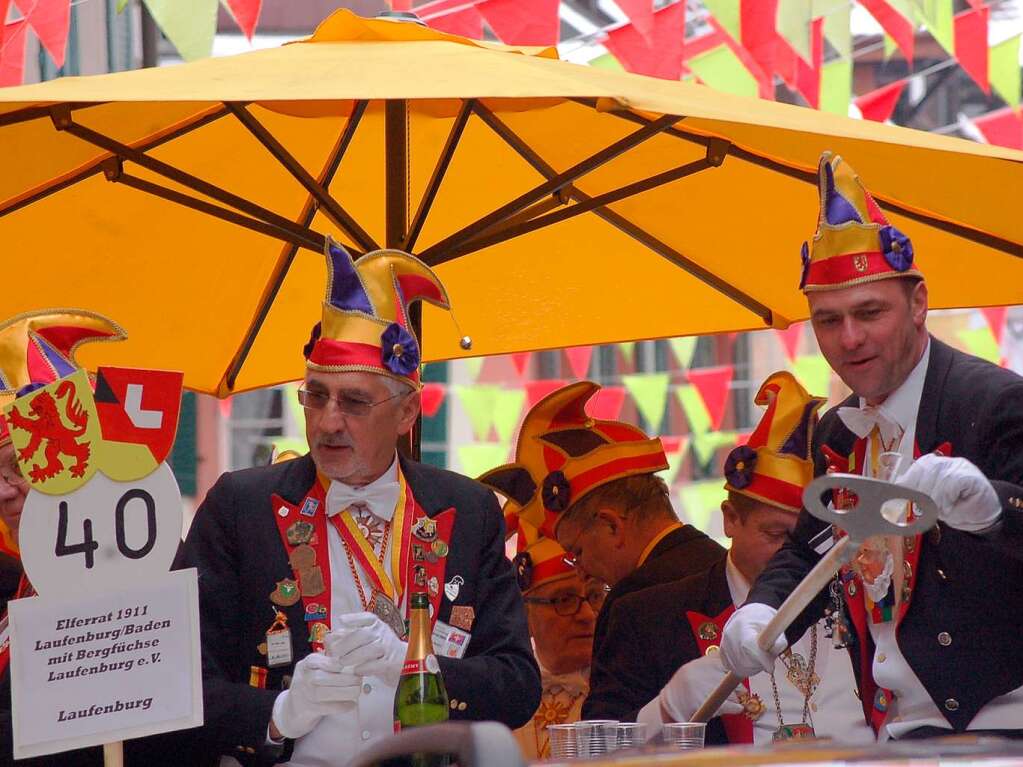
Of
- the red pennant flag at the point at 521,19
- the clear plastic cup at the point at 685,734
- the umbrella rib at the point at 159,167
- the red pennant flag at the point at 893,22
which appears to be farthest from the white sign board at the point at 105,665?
the red pennant flag at the point at 893,22

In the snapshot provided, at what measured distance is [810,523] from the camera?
4.45 m

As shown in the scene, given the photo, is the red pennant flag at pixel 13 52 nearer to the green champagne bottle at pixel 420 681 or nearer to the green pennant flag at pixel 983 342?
the green champagne bottle at pixel 420 681

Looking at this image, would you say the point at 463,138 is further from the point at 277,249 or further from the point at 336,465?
the point at 336,465

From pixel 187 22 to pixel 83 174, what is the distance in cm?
187

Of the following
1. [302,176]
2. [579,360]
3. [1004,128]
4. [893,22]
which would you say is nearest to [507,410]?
[579,360]

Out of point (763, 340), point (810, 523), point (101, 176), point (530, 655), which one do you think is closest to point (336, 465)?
point (530, 655)

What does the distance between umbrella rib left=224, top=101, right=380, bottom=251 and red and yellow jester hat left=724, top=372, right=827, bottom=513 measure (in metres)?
1.30

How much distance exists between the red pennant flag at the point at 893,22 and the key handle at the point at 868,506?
666 centimetres

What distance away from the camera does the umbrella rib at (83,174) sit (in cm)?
529

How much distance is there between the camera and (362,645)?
145 inches

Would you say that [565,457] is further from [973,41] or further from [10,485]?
[973,41]

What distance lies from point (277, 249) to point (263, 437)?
12455 millimetres

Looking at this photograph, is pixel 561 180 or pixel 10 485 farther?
pixel 561 180

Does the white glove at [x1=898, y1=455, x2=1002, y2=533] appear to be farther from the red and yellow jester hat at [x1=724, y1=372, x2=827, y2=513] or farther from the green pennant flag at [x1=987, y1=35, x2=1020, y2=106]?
the green pennant flag at [x1=987, y1=35, x2=1020, y2=106]
